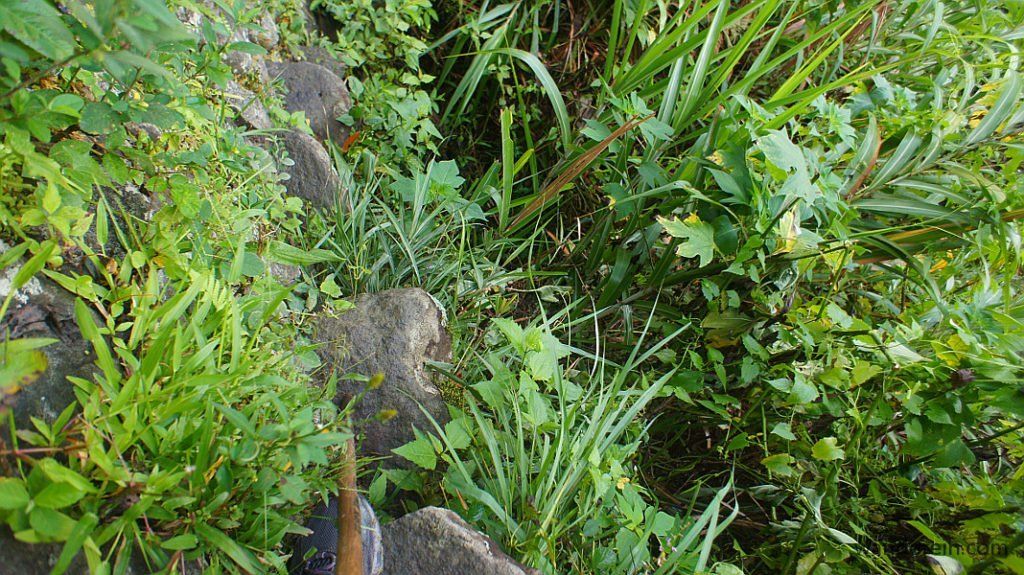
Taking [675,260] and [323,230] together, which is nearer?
[323,230]

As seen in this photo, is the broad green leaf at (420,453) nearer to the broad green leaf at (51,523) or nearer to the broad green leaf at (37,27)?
the broad green leaf at (51,523)

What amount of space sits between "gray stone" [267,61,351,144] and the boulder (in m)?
0.23

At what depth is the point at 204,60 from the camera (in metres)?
1.45

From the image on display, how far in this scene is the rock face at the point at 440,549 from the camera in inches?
51.1

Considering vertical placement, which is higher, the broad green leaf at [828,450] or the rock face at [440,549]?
the broad green leaf at [828,450]

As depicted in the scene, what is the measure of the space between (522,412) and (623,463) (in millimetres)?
430

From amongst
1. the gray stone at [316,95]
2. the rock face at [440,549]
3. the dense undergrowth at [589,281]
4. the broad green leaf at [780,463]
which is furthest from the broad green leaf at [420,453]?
the gray stone at [316,95]

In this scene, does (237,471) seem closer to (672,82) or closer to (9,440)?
(9,440)

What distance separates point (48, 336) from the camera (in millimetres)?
1103

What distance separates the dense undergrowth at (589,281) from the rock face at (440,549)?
12cm

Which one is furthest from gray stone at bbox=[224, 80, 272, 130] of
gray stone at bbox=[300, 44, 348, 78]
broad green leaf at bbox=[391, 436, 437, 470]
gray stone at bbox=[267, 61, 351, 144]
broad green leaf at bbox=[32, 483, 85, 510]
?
broad green leaf at bbox=[32, 483, 85, 510]

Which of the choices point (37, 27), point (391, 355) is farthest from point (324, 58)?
point (37, 27)

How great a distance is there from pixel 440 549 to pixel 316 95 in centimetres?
180

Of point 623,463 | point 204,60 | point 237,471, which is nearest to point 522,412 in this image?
point 623,463
